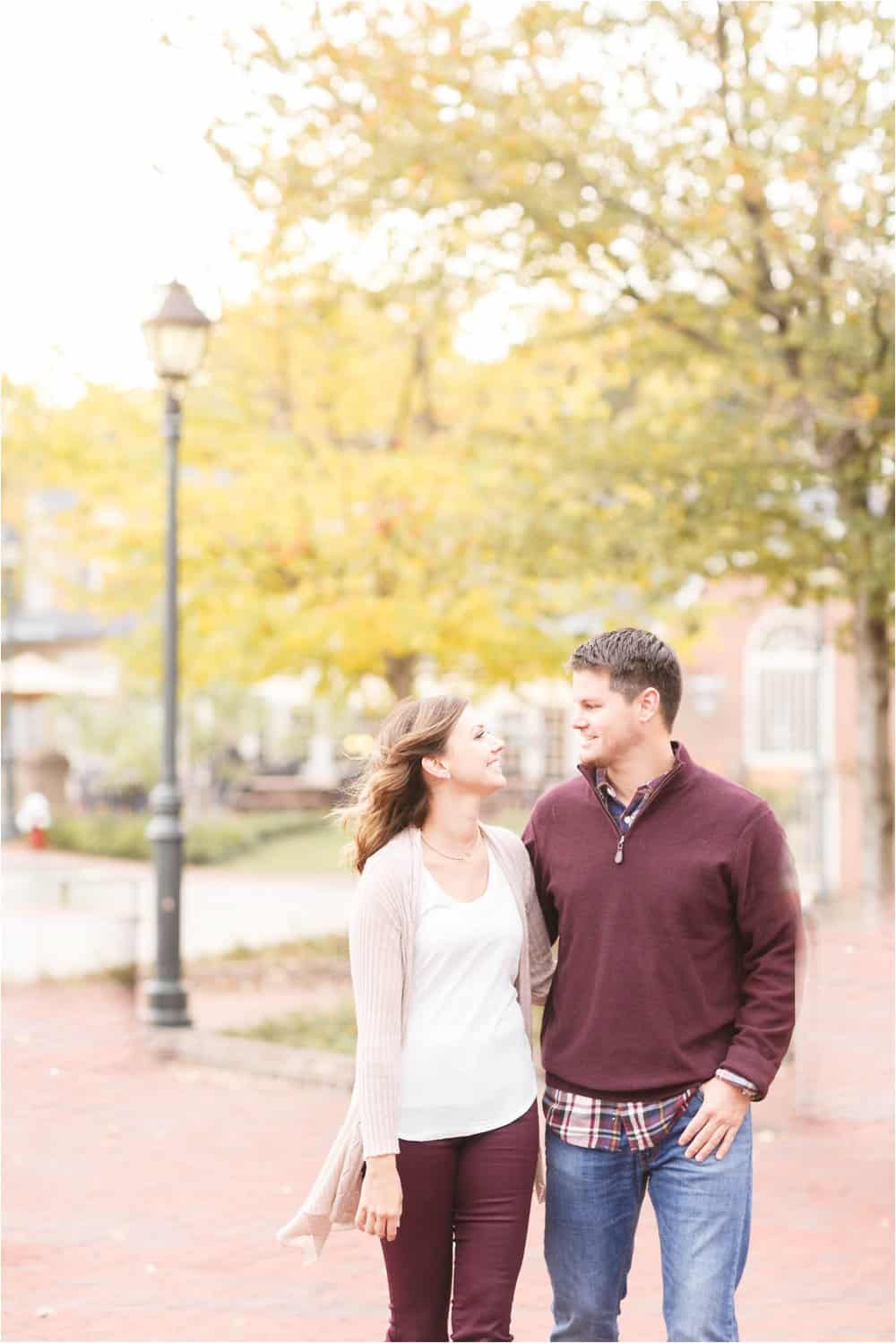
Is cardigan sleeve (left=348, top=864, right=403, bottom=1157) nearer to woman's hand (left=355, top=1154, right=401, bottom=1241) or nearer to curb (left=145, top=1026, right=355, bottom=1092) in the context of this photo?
woman's hand (left=355, top=1154, right=401, bottom=1241)

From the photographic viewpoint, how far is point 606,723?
362 cm

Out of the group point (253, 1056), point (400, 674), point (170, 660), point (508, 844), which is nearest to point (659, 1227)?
point (508, 844)

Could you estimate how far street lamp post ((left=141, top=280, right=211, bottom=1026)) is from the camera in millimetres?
11461

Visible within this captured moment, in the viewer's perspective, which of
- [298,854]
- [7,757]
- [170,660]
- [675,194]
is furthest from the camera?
[7,757]

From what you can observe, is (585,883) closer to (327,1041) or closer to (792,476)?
(792,476)

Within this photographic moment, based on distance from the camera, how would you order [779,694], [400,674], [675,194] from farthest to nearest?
[779,694] → [400,674] → [675,194]

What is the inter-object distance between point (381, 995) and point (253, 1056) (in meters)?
7.07

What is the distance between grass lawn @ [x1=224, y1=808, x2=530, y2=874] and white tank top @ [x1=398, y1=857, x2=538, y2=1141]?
70.0 ft

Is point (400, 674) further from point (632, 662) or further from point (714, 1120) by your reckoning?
point (714, 1120)

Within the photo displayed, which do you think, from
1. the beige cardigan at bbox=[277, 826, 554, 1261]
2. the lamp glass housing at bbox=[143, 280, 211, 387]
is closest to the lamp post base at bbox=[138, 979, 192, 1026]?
the lamp glass housing at bbox=[143, 280, 211, 387]

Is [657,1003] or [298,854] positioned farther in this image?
[298,854]

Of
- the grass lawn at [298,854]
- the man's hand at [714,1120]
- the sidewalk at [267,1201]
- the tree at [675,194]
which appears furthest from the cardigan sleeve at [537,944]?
the grass lawn at [298,854]

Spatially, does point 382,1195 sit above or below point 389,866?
below

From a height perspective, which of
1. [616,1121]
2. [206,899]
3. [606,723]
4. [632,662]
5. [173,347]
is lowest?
[206,899]
